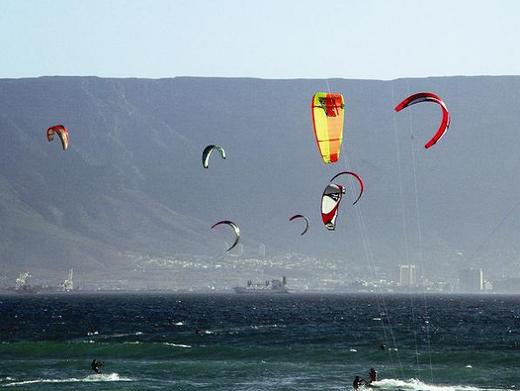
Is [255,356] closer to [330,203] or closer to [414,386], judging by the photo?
[414,386]

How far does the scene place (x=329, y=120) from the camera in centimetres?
5553

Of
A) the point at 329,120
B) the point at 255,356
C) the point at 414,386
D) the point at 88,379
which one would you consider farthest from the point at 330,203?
the point at 255,356

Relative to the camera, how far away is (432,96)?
53.4m

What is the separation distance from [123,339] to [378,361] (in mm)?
31714

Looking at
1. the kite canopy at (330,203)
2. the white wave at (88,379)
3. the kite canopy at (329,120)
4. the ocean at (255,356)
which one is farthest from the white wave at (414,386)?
the kite canopy at (329,120)

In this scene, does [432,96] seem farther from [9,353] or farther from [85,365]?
[9,353]

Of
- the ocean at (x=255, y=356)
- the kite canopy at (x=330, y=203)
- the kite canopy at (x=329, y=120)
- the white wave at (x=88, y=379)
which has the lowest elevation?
the white wave at (x=88, y=379)

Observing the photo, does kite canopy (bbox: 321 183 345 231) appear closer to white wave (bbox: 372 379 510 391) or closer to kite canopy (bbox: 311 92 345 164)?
kite canopy (bbox: 311 92 345 164)

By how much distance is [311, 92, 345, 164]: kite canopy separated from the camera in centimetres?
5500

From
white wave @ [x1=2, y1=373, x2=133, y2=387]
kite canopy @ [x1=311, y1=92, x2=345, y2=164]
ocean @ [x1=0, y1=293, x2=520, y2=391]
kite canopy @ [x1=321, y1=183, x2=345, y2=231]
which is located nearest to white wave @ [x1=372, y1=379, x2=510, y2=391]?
ocean @ [x1=0, y1=293, x2=520, y2=391]

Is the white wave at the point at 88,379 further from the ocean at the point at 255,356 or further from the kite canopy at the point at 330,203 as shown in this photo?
the kite canopy at the point at 330,203

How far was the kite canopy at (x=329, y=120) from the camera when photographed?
180 feet

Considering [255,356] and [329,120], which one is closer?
[329,120]

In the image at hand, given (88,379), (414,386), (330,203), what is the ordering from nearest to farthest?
(330,203), (414,386), (88,379)
